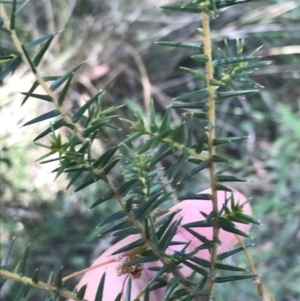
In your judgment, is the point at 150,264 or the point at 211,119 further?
the point at 150,264

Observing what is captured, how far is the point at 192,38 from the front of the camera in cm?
163

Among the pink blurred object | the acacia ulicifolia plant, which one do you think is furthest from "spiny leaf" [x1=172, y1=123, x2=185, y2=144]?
the pink blurred object

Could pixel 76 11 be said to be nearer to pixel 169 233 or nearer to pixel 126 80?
pixel 126 80

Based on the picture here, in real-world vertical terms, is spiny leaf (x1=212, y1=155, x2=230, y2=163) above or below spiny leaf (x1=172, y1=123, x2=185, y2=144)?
below

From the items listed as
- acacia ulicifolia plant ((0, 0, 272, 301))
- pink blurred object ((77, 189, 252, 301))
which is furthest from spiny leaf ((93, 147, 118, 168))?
pink blurred object ((77, 189, 252, 301))

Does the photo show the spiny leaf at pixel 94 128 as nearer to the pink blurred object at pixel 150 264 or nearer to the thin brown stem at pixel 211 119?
the thin brown stem at pixel 211 119

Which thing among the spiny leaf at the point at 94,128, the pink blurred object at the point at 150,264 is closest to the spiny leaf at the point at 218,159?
the spiny leaf at the point at 94,128

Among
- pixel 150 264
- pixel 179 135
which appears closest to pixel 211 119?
pixel 179 135

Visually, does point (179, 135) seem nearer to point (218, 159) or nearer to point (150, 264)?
point (218, 159)

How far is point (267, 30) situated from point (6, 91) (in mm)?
873

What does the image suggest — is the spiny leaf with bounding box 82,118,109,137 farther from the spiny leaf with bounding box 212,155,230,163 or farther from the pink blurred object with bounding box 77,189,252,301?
the pink blurred object with bounding box 77,189,252,301

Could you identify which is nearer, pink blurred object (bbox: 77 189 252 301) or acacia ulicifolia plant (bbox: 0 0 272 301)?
acacia ulicifolia plant (bbox: 0 0 272 301)

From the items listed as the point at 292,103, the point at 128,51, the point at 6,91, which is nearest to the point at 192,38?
the point at 128,51

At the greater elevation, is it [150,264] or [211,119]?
[211,119]
